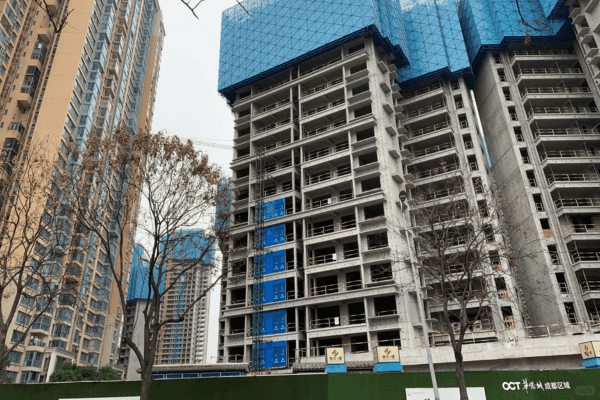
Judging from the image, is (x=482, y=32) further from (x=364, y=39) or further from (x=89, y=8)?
(x=89, y=8)

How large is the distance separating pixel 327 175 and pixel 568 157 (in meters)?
28.4

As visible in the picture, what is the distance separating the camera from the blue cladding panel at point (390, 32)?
184ft

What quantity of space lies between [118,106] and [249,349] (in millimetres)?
67429

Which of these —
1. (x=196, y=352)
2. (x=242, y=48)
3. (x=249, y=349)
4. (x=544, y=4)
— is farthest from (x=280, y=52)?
(x=196, y=352)

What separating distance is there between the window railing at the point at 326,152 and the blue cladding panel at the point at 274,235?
966cm

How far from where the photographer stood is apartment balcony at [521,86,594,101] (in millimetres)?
54006

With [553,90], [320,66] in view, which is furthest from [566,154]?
[320,66]

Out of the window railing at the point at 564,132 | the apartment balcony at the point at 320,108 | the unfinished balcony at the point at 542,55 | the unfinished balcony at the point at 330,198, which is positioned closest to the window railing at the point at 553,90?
the unfinished balcony at the point at 542,55

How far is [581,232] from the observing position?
4931cm

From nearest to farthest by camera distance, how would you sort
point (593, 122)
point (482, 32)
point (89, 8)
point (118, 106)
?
point (593, 122) < point (482, 32) < point (89, 8) < point (118, 106)

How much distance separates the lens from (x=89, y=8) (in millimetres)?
81375

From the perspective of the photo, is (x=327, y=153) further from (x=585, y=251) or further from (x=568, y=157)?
(x=585, y=251)

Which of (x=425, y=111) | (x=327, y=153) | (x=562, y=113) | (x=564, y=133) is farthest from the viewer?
(x=425, y=111)

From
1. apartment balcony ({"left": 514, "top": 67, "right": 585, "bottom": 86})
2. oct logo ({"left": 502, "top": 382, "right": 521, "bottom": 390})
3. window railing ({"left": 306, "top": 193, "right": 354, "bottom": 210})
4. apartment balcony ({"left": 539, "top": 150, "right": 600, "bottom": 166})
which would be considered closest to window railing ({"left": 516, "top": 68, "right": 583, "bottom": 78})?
apartment balcony ({"left": 514, "top": 67, "right": 585, "bottom": 86})
